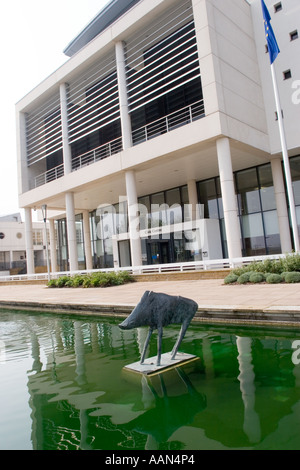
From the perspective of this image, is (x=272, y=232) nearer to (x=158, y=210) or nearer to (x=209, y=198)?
(x=209, y=198)

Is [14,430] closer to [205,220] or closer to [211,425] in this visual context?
[211,425]

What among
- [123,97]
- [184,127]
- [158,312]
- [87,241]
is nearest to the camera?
[158,312]

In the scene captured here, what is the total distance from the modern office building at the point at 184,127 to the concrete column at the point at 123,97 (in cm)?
7

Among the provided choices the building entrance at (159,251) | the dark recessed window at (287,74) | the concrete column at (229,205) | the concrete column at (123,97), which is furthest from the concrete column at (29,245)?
the dark recessed window at (287,74)

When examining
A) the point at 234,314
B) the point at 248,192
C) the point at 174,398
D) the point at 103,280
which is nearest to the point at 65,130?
the point at 103,280

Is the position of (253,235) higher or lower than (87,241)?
lower

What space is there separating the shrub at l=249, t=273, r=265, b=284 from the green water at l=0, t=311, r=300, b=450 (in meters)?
6.28

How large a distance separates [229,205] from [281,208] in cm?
580

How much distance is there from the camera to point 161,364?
5.06 metres

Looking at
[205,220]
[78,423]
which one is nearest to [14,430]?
[78,423]

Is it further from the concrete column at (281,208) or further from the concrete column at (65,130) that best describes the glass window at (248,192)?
the concrete column at (65,130)

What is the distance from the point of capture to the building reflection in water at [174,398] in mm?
3139

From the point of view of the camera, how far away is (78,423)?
359cm

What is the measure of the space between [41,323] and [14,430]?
6.97m
